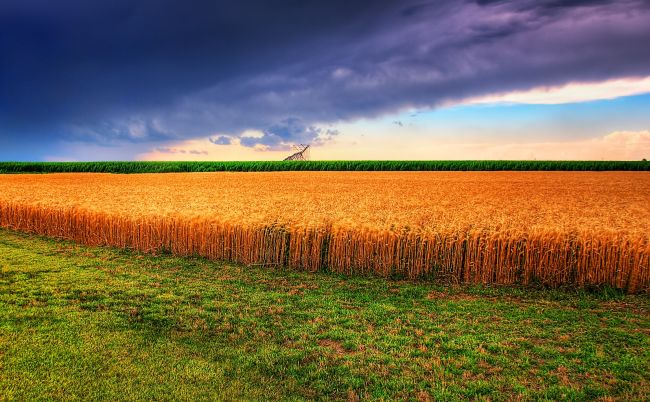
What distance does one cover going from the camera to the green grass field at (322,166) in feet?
212

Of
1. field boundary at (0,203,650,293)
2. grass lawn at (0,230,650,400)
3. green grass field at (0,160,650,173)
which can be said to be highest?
green grass field at (0,160,650,173)

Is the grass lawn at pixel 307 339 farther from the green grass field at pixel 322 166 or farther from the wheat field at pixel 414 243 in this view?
the green grass field at pixel 322 166

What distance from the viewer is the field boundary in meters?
9.12

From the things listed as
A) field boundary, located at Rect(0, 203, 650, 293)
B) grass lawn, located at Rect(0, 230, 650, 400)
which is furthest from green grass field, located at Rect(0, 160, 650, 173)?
grass lawn, located at Rect(0, 230, 650, 400)

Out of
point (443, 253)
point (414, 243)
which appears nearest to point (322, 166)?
point (414, 243)

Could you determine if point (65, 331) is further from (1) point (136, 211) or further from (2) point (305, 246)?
(1) point (136, 211)

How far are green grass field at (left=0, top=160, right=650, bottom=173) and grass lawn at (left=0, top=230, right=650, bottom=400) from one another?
184ft

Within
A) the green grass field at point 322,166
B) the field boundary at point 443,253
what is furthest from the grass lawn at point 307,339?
the green grass field at point 322,166

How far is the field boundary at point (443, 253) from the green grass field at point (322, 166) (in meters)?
54.3

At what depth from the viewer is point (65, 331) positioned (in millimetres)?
6820

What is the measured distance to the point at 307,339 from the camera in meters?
6.73

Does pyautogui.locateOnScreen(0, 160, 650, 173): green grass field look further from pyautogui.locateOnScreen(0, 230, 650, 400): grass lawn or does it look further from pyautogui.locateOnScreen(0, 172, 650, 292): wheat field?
pyautogui.locateOnScreen(0, 230, 650, 400): grass lawn

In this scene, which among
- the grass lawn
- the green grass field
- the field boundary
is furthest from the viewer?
the green grass field

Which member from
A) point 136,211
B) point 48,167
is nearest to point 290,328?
point 136,211
